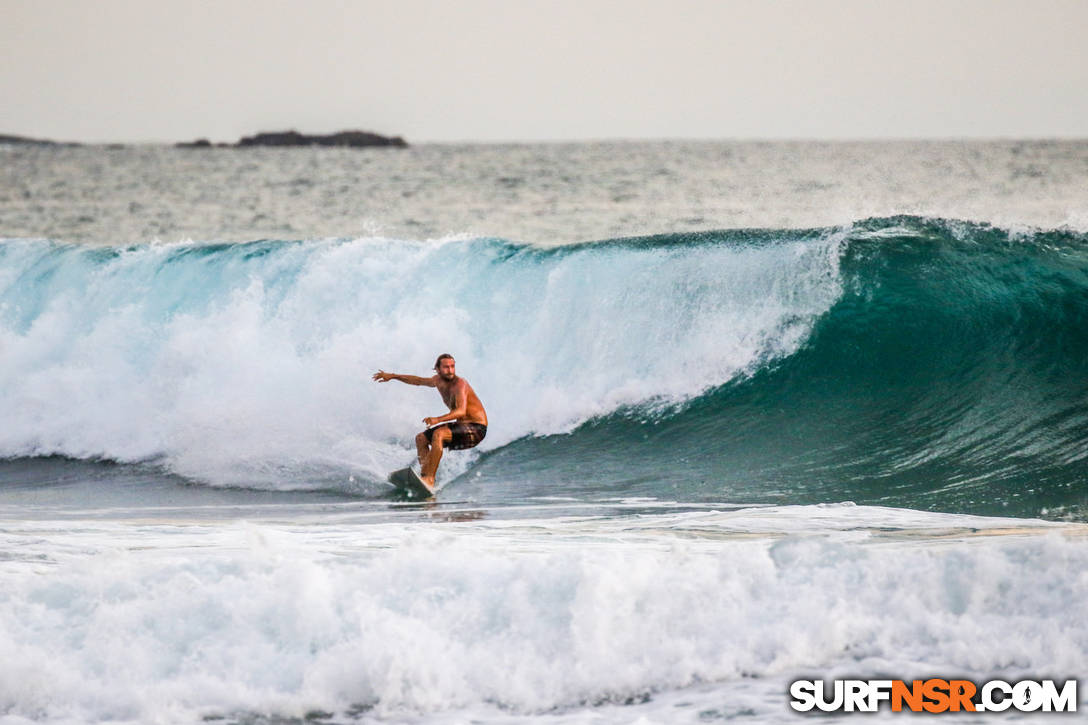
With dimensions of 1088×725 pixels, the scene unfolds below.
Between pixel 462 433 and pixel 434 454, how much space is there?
0.86 feet

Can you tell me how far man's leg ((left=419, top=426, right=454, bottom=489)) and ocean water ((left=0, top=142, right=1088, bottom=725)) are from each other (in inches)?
11.1

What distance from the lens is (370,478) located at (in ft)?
28.1

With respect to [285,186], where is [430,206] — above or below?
below

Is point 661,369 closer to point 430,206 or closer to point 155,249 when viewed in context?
point 155,249

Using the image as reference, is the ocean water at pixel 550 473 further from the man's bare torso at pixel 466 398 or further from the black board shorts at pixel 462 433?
the man's bare torso at pixel 466 398

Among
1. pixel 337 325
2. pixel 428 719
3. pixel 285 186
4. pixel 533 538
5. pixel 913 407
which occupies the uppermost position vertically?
pixel 285 186

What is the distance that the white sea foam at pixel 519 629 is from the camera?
4453 mm

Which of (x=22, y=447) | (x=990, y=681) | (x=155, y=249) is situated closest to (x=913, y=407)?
(x=990, y=681)

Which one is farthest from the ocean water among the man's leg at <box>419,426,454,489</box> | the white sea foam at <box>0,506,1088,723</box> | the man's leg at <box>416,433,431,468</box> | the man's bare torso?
the man's bare torso

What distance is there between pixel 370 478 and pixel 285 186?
24020 mm

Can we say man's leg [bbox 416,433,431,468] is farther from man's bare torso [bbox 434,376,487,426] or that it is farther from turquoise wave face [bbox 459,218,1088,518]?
turquoise wave face [bbox 459,218,1088,518]

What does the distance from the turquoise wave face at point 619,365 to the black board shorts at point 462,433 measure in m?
0.43

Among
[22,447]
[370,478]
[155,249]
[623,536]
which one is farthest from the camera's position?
[155,249]

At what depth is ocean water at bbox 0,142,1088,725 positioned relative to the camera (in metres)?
4.58
